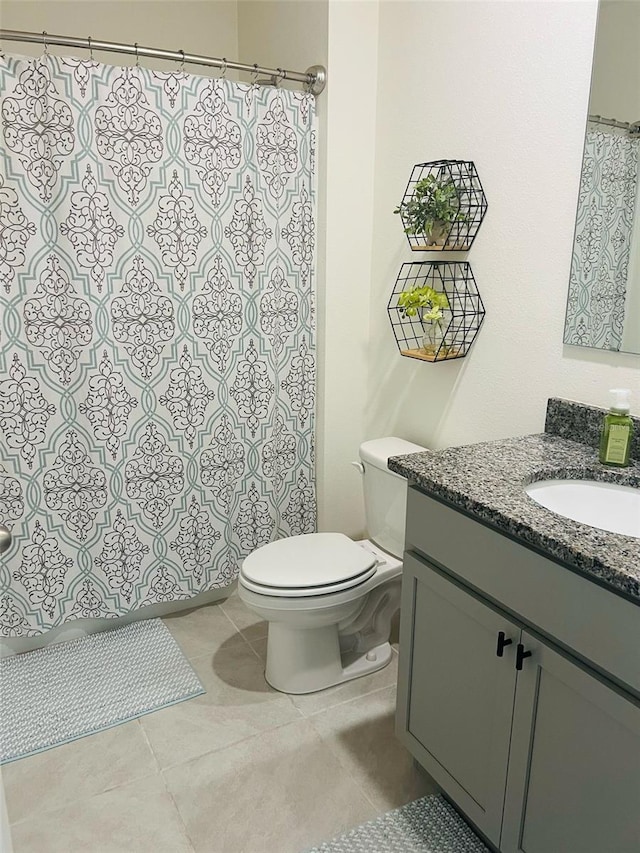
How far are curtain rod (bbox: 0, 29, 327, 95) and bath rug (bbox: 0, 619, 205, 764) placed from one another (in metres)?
1.90

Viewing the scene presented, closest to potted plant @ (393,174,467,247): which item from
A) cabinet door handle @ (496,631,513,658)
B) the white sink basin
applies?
the white sink basin

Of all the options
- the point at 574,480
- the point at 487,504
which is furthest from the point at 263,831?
the point at 574,480

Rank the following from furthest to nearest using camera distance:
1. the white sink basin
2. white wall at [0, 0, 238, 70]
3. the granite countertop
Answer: white wall at [0, 0, 238, 70], the white sink basin, the granite countertop

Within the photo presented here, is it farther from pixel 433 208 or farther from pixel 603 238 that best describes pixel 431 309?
pixel 603 238

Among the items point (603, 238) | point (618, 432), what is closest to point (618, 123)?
point (603, 238)

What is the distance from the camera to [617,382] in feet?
5.40

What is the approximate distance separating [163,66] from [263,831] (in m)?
2.72

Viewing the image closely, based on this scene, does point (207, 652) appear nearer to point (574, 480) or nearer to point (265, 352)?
point (265, 352)

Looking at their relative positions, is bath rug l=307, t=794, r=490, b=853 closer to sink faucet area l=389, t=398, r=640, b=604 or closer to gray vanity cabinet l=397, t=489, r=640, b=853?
gray vanity cabinet l=397, t=489, r=640, b=853

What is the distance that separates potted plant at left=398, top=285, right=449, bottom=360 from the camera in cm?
207

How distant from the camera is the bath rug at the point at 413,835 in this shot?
1568 mm

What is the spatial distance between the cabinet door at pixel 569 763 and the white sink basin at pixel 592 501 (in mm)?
346

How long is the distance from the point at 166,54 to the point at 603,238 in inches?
54.4

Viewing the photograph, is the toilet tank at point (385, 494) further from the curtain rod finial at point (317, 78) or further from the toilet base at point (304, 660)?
the curtain rod finial at point (317, 78)
